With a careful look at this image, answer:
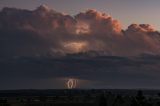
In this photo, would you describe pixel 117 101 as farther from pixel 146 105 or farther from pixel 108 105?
pixel 146 105

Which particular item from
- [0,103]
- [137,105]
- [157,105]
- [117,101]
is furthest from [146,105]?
[0,103]

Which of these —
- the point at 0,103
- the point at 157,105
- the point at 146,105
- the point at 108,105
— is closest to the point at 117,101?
the point at 108,105

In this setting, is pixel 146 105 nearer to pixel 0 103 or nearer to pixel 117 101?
pixel 117 101

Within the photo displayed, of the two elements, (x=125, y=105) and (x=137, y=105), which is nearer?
(x=137, y=105)

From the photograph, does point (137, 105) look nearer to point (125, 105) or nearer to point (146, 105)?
point (146, 105)

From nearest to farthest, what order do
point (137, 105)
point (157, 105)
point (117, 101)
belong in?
point (137, 105) → point (157, 105) → point (117, 101)

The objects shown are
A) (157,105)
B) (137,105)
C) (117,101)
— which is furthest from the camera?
(117,101)
